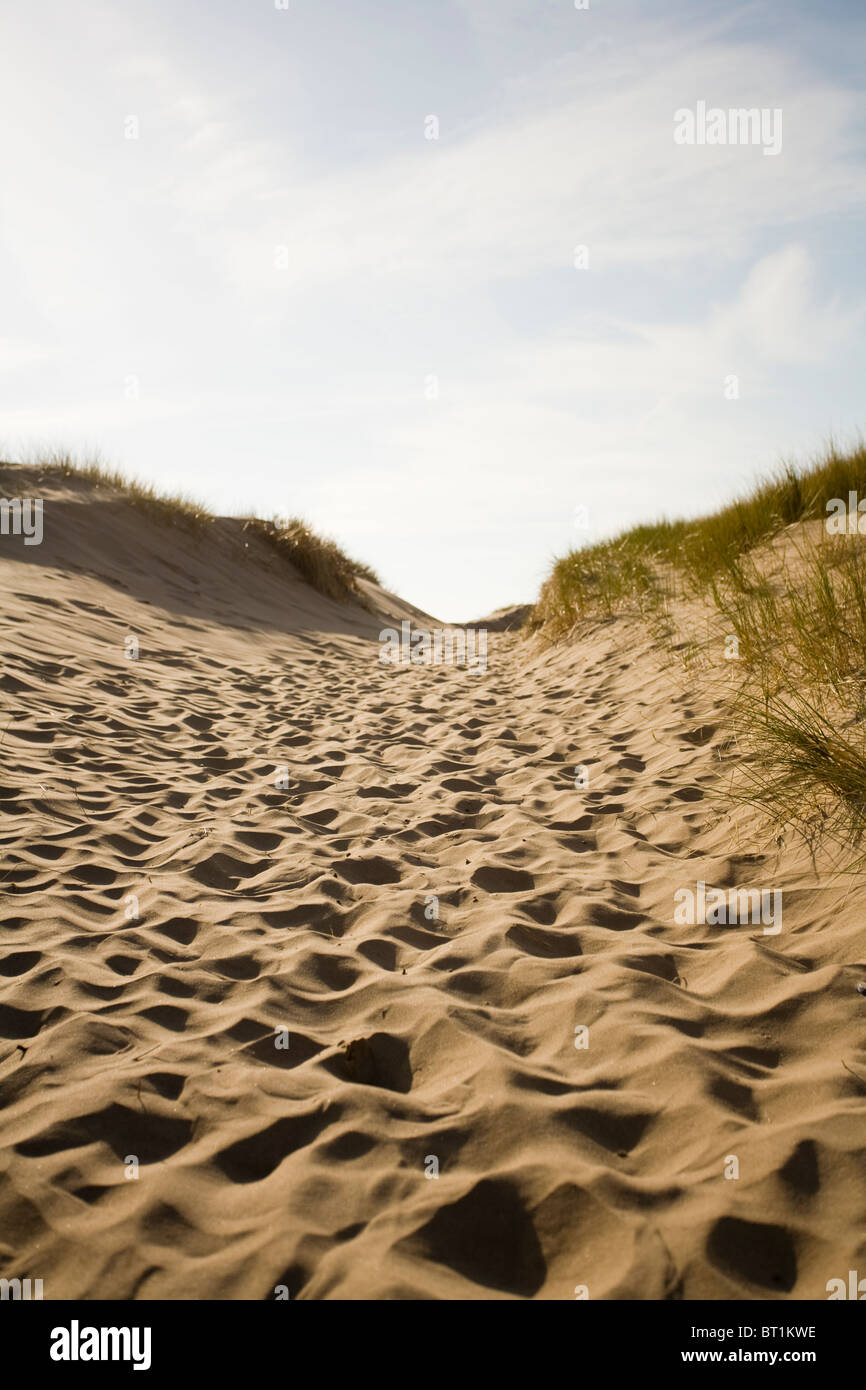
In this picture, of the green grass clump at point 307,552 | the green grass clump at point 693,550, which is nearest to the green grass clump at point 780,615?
the green grass clump at point 693,550

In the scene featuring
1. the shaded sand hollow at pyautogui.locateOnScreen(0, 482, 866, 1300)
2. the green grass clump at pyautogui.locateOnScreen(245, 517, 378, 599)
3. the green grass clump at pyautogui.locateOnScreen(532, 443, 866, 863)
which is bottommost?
the shaded sand hollow at pyautogui.locateOnScreen(0, 482, 866, 1300)

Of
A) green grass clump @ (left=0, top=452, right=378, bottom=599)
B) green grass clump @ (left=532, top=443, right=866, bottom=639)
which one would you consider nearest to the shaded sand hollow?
green grass clump @ (left=532, top=443, right=866, bottom=639)

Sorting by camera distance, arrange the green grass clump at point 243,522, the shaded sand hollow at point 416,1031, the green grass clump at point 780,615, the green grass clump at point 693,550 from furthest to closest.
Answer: the green grass clump at point 243,522 → the green grass clump at point 693,550 → the green grass clump at point 780,615 → the shaded sand hollow at point 416,1031

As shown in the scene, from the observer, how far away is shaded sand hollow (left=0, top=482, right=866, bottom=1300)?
5.87 feet

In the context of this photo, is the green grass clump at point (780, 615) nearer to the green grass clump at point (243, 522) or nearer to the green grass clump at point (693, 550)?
the green grass clump at point (693, 550)

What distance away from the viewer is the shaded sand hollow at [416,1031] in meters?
1.79

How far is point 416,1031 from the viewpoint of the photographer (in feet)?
8.18

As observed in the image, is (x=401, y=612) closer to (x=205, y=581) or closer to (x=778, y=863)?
(x=205, y=581)

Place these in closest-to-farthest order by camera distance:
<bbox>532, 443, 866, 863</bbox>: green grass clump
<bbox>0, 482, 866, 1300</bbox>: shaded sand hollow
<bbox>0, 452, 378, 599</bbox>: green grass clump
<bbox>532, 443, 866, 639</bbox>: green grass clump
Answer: <bbox>0, 482, 866, 1300</bbox>: shaded sand hollow < <bbox>532, 443, 866, 863</bbox>: green grass clump < <bbox>532, 443, 866, 639</bbox>: green grass clump < <bbox>0, 452, 378, 599</bbox>: green grass clump

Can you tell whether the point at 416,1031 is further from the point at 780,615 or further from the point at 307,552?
the point at 307,552

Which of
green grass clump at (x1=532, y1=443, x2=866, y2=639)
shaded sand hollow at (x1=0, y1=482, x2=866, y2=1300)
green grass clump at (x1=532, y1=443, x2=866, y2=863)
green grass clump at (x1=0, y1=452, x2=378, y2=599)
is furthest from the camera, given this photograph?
green grass clump at (x1=0, y1=452, x2=378, y2=599)

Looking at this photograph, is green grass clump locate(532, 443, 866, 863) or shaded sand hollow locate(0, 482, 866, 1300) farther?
green grass clump locate(532, 443, 866, 863)

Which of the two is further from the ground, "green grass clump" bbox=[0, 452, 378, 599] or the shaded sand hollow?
"green grass clump" bbox=[0, 452, 378, 599]

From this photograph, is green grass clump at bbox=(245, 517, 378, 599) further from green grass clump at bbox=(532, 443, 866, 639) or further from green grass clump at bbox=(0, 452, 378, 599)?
green grass clump at bbox=(532, 443, 866, 639)
